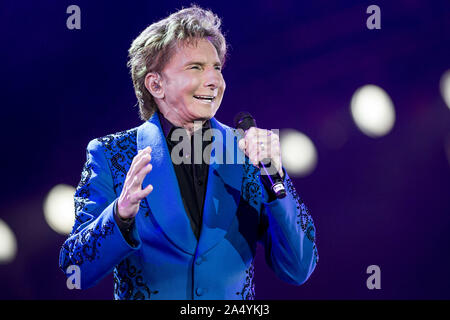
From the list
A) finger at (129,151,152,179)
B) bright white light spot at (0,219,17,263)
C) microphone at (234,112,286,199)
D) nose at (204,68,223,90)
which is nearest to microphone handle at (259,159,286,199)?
microphone at (234,112,286,199)

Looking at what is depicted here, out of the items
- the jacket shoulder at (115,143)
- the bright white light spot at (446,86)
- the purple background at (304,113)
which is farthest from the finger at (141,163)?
the bright white light spot at (446,86)

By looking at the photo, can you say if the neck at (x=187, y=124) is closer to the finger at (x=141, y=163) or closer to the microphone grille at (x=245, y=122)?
the microphone grille at (x=245, y=122)

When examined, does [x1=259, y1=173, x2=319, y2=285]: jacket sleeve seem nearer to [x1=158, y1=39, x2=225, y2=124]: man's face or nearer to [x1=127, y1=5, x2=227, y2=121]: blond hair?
[x1=158, y1=39, x2=225, y2=124]: man's face

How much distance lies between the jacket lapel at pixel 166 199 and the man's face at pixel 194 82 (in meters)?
0.13

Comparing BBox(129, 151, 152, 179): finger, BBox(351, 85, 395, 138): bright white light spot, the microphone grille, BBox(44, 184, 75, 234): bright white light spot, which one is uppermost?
BBox(351, 85, 395, 138): bright white light spot

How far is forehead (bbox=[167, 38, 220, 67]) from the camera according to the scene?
1698 mm

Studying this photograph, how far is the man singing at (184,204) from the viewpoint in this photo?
1.39m

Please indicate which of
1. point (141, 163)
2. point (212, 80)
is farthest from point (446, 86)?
point (141, 163)

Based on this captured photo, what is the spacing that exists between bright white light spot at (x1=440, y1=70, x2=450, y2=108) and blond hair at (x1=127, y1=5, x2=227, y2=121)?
57.3 inches

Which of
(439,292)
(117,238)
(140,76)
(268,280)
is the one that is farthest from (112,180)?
(439,292)

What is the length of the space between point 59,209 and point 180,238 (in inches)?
54.9

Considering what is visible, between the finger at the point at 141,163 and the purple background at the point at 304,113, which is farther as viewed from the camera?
the purple background at the point at 304,113

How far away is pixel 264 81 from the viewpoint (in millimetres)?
2740
